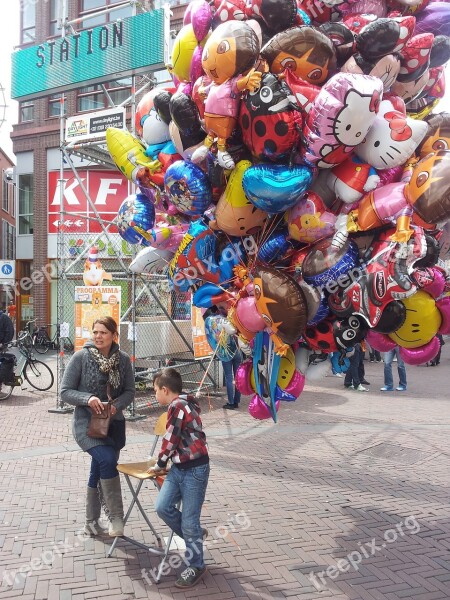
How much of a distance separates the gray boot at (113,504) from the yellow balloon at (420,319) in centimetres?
243

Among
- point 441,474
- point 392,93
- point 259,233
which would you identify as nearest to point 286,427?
point 441,474

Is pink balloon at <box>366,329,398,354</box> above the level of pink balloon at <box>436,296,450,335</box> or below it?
below

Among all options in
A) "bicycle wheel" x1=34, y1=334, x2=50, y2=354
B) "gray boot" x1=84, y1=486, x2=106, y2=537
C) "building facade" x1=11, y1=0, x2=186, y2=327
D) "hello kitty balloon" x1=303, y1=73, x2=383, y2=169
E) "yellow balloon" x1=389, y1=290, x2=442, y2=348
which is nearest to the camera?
A: "hello kitty balloon" x1=303, y1=73, x2=383, y2=169

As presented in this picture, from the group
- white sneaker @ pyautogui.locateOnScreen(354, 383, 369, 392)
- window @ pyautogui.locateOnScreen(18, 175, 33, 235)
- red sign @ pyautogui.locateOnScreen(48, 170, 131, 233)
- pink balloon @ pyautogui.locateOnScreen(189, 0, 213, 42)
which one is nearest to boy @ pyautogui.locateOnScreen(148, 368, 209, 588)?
pink balloon @ pyautogui.locateOnScreen(189, 0, 213, 42)

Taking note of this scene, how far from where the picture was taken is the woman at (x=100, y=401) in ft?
13.5

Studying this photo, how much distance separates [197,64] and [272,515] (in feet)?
12.2

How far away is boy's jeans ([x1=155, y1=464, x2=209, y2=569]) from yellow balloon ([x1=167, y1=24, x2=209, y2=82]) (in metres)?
2.78

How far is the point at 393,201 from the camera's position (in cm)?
283

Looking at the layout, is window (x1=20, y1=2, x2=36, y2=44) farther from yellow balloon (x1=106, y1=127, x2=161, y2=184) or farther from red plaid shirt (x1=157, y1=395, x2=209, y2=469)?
red plaid shirt (x1=157, y1=395, x2=209, y2=469)

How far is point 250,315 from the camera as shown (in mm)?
3367

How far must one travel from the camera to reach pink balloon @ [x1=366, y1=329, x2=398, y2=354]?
3.45 meters

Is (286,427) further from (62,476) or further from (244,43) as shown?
(244,43)

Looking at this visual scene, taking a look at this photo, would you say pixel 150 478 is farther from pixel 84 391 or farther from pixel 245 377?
pixel 245 377

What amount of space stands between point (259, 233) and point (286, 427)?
5.23 m
